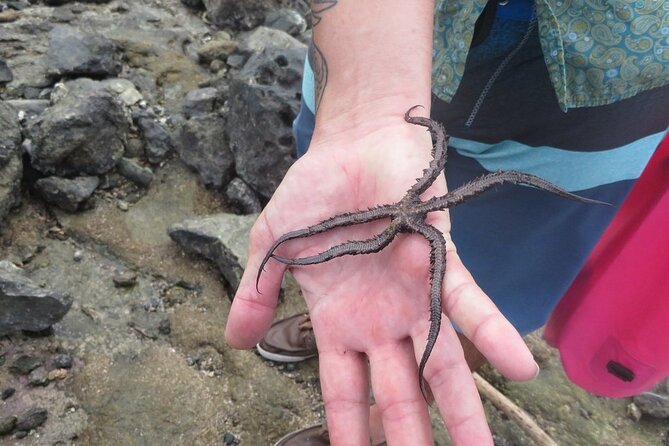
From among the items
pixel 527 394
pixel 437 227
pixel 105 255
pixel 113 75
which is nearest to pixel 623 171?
pixel 437 227

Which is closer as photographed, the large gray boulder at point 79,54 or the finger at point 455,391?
the finger at point 455,391

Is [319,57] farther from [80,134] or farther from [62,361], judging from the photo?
[80,134]

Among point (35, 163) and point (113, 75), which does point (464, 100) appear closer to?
point (35, 163)

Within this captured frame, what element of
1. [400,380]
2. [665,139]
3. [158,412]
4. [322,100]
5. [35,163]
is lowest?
[158,412]

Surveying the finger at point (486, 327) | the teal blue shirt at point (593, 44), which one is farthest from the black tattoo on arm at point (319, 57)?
the finger at point (486, 327)

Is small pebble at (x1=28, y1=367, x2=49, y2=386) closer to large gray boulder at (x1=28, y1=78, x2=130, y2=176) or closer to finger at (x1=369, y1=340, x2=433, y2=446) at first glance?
large gray boulder at (x1=28, y1=78, x2=130, y2=176)

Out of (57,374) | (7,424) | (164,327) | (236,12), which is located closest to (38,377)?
(57,374)

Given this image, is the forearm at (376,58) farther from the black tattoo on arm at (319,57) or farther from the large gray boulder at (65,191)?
the large gray boulder at (65,191)
